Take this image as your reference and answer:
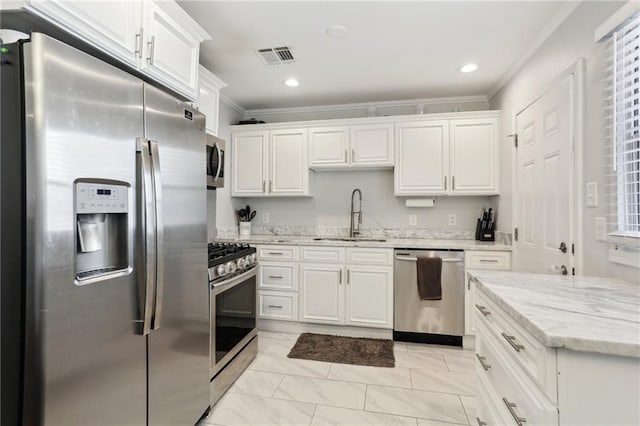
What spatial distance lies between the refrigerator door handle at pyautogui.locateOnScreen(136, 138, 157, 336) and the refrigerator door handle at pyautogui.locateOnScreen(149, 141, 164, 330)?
19 millimetres

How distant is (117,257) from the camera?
125cm

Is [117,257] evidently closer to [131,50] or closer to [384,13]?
[131,50]

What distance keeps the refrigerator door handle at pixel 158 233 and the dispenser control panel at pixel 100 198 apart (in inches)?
5.1

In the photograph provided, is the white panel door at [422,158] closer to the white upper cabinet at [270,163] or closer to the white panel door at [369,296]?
the white panel door at [369,296]

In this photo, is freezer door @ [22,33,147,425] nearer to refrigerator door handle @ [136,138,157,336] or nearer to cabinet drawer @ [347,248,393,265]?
refrigerator door handle @ [136,138,157,336]

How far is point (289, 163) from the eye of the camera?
140 inches

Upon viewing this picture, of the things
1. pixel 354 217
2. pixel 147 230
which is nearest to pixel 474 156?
pixel 354 217

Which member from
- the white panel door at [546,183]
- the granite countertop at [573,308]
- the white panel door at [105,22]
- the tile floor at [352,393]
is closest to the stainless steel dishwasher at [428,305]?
the tile floor at [352,393]

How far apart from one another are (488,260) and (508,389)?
6.25ft

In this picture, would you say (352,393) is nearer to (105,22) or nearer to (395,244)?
(395,244)

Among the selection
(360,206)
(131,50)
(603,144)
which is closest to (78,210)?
(131,50)

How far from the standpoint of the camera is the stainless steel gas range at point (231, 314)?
194 centimetres

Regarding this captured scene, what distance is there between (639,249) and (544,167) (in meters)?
1.00

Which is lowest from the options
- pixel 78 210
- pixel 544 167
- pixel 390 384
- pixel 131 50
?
pixel 390 384
